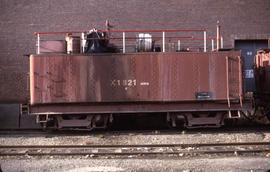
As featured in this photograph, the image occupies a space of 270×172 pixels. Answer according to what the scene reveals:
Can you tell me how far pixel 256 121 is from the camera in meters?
19.8

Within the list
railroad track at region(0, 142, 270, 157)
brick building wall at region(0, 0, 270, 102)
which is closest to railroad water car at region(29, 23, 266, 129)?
railroad track at region(0, 142, 270, 157)

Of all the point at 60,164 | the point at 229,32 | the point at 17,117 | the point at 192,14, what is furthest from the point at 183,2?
the point at 60,164

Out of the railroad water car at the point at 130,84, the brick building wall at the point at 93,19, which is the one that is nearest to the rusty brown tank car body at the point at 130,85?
the railroad water car at the point at 130,84

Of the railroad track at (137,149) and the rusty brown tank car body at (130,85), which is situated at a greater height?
the rusty brown tank car body at (130,85)

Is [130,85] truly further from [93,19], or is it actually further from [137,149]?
[93,19]

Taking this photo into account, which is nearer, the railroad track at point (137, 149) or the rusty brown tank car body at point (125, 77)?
the railroad track at point (137, 149)

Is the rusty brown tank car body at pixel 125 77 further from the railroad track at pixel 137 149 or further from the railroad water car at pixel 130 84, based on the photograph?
the railroad track at pixel 137 149

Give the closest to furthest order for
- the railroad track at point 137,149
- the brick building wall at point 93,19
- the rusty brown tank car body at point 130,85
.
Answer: the railroad track at point 137,149
the rusty brown tank car body at point 130,85
the brick building wall at point 93,19

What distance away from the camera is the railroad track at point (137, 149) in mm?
13508

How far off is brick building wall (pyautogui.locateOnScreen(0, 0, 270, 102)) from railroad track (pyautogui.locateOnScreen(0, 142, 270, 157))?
10.4 m

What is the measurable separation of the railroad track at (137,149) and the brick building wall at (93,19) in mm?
10366

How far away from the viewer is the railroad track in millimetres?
13508

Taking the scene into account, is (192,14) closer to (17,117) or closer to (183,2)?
(183,2)

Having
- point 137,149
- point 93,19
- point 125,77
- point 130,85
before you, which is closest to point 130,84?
point 130,85
